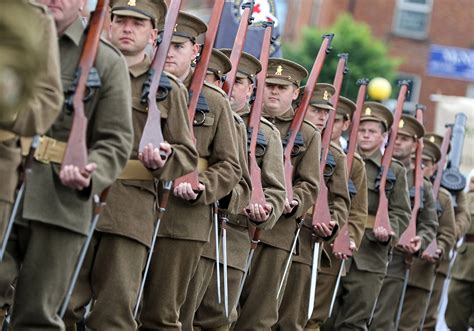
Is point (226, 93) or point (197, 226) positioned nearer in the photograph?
point (197, 226)

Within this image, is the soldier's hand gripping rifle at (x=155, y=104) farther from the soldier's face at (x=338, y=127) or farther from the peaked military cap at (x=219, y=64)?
the soldier's face at (x=338, y=127)

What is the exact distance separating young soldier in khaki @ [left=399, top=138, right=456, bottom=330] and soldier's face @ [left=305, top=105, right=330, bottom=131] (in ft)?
10.0

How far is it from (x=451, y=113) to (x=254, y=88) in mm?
12501

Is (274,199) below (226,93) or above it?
below

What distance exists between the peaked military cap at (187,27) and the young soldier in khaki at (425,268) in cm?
624

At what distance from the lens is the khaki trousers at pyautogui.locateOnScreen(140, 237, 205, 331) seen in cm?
962

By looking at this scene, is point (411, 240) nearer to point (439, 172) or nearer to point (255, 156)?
point (439, 172)

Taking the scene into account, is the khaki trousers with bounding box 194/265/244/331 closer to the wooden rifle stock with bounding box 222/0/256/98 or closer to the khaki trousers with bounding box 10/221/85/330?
the wooden rifle stock with bounding box 222/0/256/98

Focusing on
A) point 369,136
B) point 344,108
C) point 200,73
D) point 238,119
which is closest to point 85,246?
point 200,73

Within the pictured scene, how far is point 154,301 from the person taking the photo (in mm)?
9648

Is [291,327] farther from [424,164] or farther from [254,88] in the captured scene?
[424,164]

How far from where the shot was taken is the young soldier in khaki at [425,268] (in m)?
16.2

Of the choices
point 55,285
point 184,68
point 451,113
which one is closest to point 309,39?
point 451,113

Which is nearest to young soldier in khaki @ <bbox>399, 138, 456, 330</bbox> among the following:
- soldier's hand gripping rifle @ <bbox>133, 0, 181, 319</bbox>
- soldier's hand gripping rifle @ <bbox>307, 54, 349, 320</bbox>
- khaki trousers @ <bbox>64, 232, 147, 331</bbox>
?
soldier's hand gripping rifle @ <bbox>307, 54, 349, 320</bbox>
